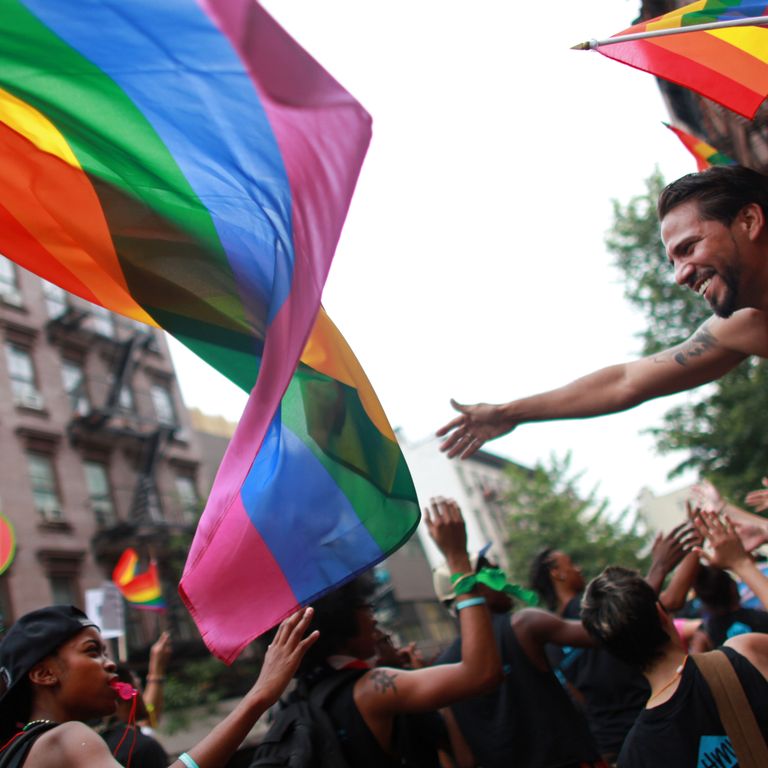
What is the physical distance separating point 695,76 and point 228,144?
1892 mm

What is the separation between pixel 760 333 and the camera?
3.54m

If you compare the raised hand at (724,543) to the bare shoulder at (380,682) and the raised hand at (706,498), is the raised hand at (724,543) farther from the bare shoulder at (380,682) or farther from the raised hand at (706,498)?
the bare shoulder at (380,682)

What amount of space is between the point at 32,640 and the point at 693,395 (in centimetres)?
2081

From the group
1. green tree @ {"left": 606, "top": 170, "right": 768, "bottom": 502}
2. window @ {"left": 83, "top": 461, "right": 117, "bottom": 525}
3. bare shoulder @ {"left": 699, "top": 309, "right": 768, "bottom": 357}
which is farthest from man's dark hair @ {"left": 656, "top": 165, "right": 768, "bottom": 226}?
window @ {"left": 83, "top": 461, "right": 117, "bottom": 525}

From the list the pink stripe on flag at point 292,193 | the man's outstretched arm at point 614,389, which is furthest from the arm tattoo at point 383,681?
the man's outstretched arm at point 614,389

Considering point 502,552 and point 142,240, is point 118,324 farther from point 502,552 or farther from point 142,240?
point 502,552

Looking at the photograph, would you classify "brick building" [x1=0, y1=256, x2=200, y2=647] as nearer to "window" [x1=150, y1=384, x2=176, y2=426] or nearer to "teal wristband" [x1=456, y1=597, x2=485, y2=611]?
"window" [x1=150, y1=384, x2=176, y2=426]

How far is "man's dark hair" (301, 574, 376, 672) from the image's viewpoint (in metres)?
3.46

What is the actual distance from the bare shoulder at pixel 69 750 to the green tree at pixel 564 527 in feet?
102

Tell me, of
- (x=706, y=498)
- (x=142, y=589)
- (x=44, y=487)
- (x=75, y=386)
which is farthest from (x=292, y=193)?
(x=75, y=386)

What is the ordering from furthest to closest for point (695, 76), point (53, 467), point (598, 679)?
point (53, 467)
point (598, 679)
point (695, 76)

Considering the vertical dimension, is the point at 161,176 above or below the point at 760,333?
above

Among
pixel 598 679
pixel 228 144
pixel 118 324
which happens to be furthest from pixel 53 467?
pixel 228 144

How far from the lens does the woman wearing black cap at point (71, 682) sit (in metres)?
2.50
